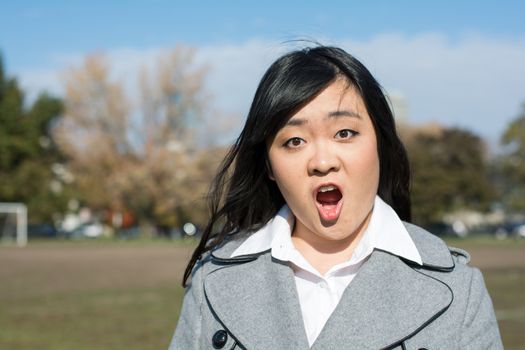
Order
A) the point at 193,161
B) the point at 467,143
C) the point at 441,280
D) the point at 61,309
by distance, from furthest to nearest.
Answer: the point at 467,143 < the point at 193,161 < the point at 61,309 < the point at 441,280

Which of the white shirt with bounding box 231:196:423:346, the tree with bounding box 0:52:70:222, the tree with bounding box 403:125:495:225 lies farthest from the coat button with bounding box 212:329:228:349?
the tree with bounding box 0:52:70:222

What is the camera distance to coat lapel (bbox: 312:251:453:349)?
1904 mm

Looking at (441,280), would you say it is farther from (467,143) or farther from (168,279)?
(467,143)

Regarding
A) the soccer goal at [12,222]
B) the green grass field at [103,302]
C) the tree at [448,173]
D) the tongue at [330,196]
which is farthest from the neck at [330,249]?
the tree at [448,173]

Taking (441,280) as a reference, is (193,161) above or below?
below

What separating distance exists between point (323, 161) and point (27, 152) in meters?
59.7

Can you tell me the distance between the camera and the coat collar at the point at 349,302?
1.92m

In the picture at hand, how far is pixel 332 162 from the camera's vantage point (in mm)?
1959

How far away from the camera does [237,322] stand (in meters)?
2.03

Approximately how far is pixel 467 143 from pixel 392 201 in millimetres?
63168

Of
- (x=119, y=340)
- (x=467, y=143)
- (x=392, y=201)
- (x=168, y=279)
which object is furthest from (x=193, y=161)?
(x=392, y=201)

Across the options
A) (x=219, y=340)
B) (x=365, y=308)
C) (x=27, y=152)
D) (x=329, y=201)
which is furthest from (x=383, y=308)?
(x=27, y=152)

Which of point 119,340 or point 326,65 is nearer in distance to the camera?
point 326,65

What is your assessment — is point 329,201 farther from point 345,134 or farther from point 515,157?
point 515,157
